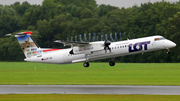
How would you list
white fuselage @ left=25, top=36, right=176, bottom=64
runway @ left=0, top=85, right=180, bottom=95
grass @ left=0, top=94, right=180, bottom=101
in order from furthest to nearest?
white fuselage @ left=25, top=36, right=176, bottom=64
runway @ left=0, top=85, right=180, bottom=95
grass @ left=0, top=94, right=180, bottom=101

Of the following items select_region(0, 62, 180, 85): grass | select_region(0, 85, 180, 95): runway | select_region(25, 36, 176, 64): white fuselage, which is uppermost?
select_region(25, 36, 176, 64): white fuselage

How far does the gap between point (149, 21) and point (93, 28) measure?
21983 mm

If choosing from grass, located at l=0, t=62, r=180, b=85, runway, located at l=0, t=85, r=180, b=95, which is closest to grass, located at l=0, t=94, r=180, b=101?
runway, located at l=0, t=85, r=180, b=95

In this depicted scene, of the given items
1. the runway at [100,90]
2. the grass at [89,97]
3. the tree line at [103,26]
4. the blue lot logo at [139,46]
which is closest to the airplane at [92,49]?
the blue lot logo at [139,46]

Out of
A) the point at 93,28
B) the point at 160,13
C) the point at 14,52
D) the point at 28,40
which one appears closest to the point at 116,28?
the point at 93,28

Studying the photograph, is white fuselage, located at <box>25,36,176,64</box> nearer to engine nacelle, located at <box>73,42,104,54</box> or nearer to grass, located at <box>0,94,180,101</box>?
engine nacelle, located at <box>73,42,104,54</box>

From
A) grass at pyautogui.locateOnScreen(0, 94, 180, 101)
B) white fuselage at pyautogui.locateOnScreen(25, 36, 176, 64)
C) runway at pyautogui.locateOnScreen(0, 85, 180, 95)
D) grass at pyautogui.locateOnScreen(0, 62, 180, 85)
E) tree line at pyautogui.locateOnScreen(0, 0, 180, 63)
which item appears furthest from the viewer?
tree line at pyautogui.locateOnScreen(0, 0, 180, 63)

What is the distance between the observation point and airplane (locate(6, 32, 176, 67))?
4256 centimetres

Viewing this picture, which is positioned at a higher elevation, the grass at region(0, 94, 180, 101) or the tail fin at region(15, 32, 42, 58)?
the tail fin at region(15, 32, 42, 58)

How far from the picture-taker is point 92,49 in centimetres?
4516

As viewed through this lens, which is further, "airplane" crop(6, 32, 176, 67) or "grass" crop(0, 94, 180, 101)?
"airplane" crop(6, 32, 176, 67)

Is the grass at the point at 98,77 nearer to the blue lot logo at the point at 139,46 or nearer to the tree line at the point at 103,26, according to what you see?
the blue lot logo at the point at 139,46

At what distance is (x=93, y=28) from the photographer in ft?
397

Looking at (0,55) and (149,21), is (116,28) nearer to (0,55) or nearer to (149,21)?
(149,21)
